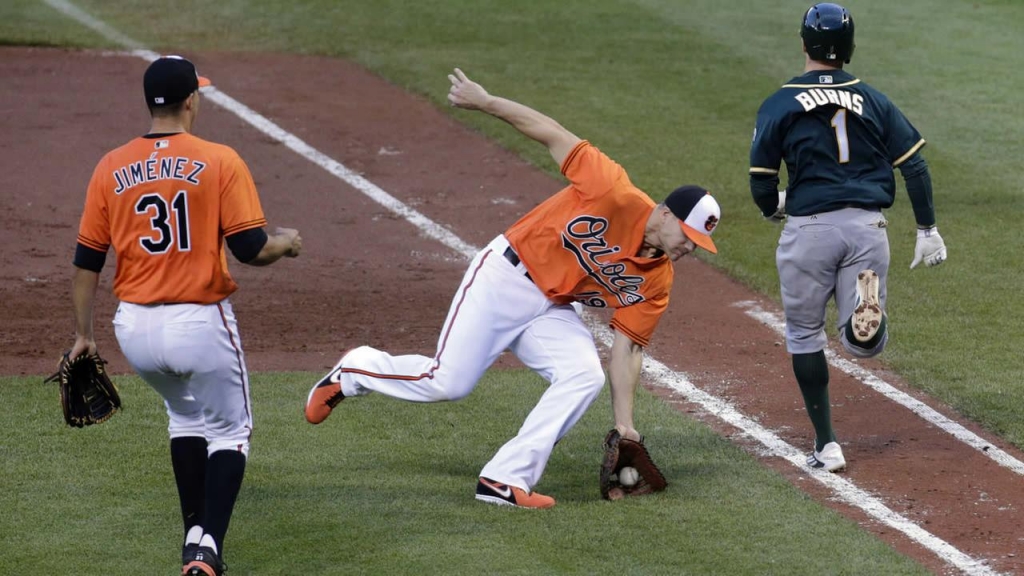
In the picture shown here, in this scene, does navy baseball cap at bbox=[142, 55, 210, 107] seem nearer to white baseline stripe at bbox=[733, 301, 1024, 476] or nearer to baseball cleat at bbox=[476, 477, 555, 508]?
baseball cleat at bbox=[476, 477, 555, 508]

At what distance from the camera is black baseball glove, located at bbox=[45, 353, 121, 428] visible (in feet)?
17.7

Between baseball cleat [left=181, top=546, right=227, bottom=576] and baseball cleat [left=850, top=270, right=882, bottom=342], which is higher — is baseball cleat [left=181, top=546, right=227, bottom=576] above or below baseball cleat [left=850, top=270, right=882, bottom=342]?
below

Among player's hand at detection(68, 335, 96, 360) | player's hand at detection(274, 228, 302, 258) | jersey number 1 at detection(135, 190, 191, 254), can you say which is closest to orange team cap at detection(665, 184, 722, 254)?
player's hand at detection(274, 228, 302, 258)

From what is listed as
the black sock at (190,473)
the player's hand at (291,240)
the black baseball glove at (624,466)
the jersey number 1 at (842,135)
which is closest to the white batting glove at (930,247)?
the jersey number 1 at (842,135)

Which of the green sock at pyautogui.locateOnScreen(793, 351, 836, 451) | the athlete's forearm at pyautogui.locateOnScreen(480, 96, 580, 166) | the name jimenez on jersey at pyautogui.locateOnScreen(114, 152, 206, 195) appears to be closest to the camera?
the name jimenez on jersey at pyautogui.locateOnScreen(114, 152, 206, 195)

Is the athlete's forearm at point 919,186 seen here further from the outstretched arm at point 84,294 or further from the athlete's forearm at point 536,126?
the outstretched arm at point 84,294

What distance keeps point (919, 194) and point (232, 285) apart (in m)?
3.06

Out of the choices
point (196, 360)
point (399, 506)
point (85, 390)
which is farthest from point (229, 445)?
point (399, 506)

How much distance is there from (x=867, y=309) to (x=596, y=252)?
3.83ft

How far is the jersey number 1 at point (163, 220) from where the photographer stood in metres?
5.05

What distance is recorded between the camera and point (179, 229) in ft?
16.6

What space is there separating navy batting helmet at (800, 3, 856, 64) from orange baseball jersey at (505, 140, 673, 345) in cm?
110

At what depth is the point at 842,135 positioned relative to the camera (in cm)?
632

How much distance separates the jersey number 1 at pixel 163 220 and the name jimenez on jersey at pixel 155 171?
0.18ft
